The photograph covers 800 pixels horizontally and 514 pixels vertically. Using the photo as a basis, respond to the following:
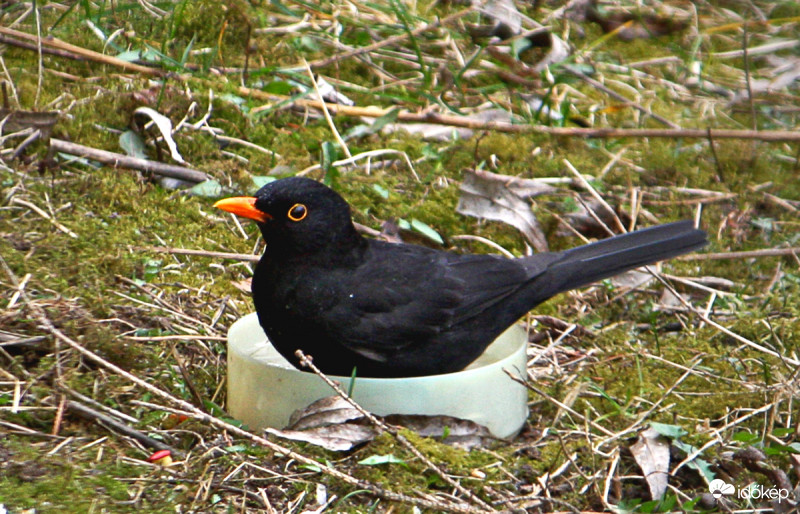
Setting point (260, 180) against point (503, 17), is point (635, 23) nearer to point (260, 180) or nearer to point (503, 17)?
point (503, 17)

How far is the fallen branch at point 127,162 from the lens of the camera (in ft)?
16.7

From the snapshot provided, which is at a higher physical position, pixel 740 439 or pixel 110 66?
pixel 110 66

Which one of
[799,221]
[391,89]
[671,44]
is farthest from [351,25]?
[799,221]

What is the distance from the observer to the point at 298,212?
3.92 metres

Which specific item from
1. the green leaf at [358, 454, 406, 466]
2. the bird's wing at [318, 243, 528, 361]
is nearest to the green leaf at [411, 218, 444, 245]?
the bird's wing at [318, 243, 528, 361]

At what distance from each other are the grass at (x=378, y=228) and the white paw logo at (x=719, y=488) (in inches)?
1.2

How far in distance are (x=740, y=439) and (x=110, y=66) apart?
426cm

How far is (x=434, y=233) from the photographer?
5.19 meters

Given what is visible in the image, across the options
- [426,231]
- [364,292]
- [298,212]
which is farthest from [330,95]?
[364,292]

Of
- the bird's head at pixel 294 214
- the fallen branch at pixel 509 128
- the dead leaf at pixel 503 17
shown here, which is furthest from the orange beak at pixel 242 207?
the dead leaf at pixel 503 17

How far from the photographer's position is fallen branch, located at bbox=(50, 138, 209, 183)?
5.09 m

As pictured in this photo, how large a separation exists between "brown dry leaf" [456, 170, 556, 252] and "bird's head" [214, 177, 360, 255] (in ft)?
4.92

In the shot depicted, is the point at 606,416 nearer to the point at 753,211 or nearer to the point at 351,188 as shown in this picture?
the point at 351,188

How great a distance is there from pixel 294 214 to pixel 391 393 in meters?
0.86
